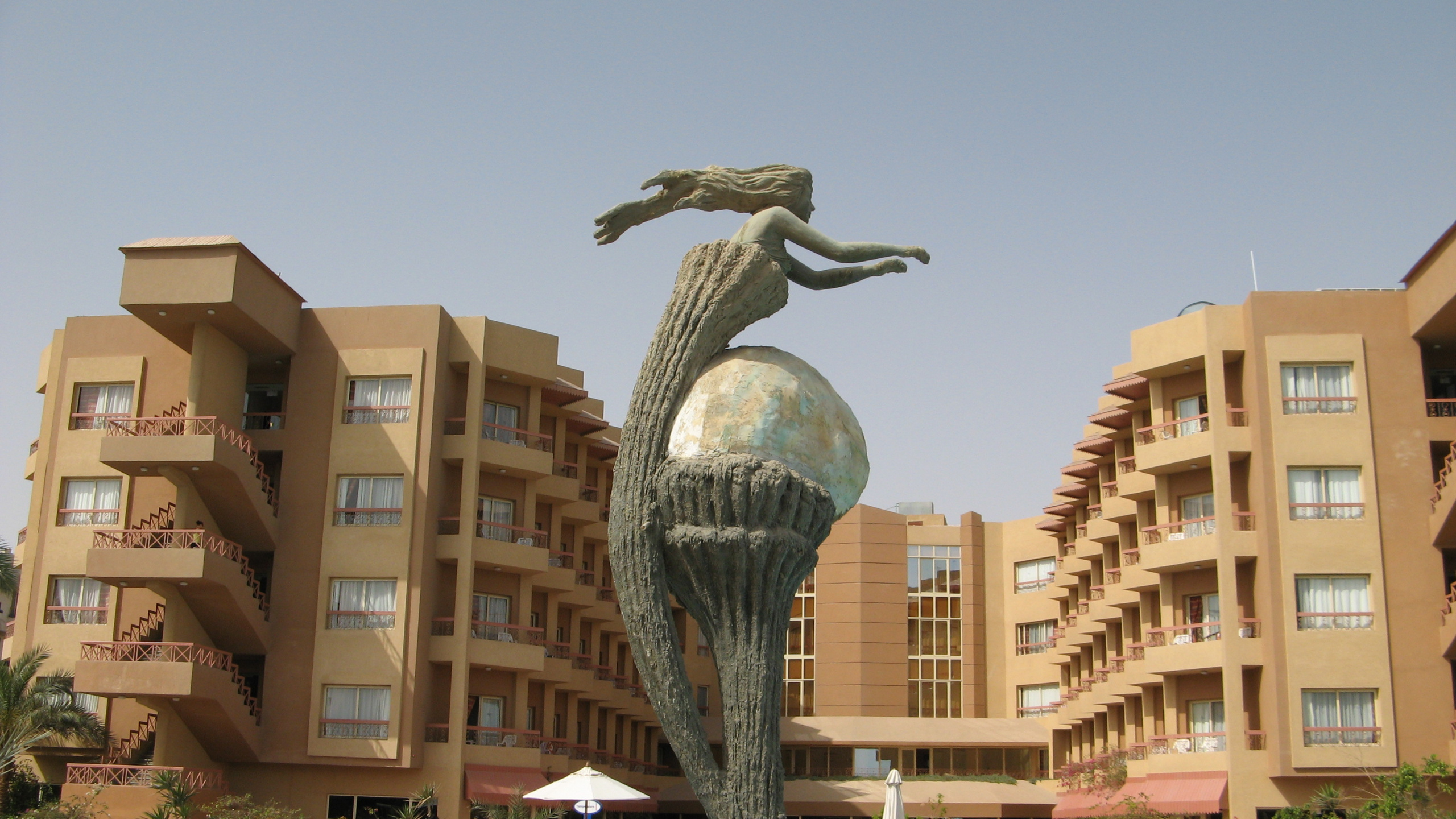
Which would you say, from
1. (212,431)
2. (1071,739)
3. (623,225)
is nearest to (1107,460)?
(1071,739)

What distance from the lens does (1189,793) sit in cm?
3794

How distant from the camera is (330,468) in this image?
39688mm

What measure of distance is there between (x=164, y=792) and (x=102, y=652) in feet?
13.2

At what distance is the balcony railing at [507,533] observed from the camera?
136ft

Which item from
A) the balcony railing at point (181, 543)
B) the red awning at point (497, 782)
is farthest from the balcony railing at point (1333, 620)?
the balcony railing at point (181, 543)

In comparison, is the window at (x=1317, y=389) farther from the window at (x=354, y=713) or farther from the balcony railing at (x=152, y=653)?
the balcony railing at (x=152, y=653)

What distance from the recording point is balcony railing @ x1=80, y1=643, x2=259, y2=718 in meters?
35.0

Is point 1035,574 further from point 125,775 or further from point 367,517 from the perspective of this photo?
point 125,775

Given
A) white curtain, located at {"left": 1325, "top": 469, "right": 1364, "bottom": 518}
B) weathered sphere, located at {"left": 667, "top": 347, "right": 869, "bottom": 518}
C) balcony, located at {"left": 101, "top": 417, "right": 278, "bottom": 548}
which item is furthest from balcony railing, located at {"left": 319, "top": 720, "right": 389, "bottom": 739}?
white curtain, located at {"left": 1325, "top": 469, "right": 1364, "bottom": 518}

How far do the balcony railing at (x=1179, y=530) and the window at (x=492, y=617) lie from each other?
62.2 ft

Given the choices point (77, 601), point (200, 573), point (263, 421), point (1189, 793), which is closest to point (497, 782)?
point (200, 573)

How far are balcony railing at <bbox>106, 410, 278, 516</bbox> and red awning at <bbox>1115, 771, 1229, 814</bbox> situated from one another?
76.0 ft

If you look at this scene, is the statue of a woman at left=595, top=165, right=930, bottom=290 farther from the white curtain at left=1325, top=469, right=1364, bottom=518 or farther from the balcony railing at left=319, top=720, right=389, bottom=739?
the white curtain at left=1325, top=469, right=1364, bottom=518

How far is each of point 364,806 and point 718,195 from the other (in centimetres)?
2467
